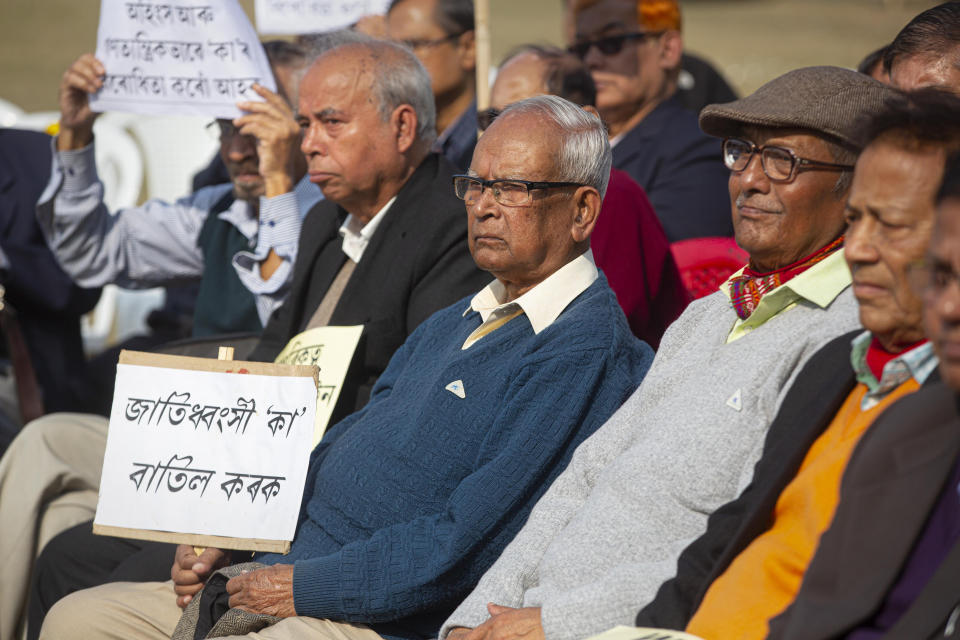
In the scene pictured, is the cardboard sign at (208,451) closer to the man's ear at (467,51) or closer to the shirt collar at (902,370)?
the shirt collar at (902,370)

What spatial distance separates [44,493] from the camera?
4.23 m

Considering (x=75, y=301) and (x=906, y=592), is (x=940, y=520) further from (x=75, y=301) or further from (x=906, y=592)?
(x=75, y=301)

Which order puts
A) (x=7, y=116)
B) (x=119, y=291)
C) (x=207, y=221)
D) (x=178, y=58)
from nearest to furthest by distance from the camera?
(x=178, y=58), (x=207, y=221), (x=119, y=291), (x=7, y=116)

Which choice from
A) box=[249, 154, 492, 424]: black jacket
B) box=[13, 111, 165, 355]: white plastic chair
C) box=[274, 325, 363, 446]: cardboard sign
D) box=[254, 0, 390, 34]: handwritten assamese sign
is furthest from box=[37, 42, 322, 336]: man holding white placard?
box=[13, 111, 165, 355]: white plastic chair

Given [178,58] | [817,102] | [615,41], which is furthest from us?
[615,41]

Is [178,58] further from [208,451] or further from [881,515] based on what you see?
[881,515]

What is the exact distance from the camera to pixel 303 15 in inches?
244

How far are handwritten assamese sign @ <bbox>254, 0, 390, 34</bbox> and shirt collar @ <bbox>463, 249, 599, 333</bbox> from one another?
3424mm

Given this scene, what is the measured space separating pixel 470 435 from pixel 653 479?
585 millimetres

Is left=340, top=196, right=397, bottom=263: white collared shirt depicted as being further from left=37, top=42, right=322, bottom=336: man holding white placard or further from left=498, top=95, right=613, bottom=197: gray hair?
left=498, top=95, right=613, bottom=197: gray hair

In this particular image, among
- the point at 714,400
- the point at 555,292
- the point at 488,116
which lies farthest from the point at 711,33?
the point at 714,400

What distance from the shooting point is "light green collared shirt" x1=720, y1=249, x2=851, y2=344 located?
8.33 feet

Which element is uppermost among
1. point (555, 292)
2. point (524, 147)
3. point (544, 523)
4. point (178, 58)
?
point (178, 58)

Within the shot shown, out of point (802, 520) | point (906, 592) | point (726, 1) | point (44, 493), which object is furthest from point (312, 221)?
point (726, 1)
